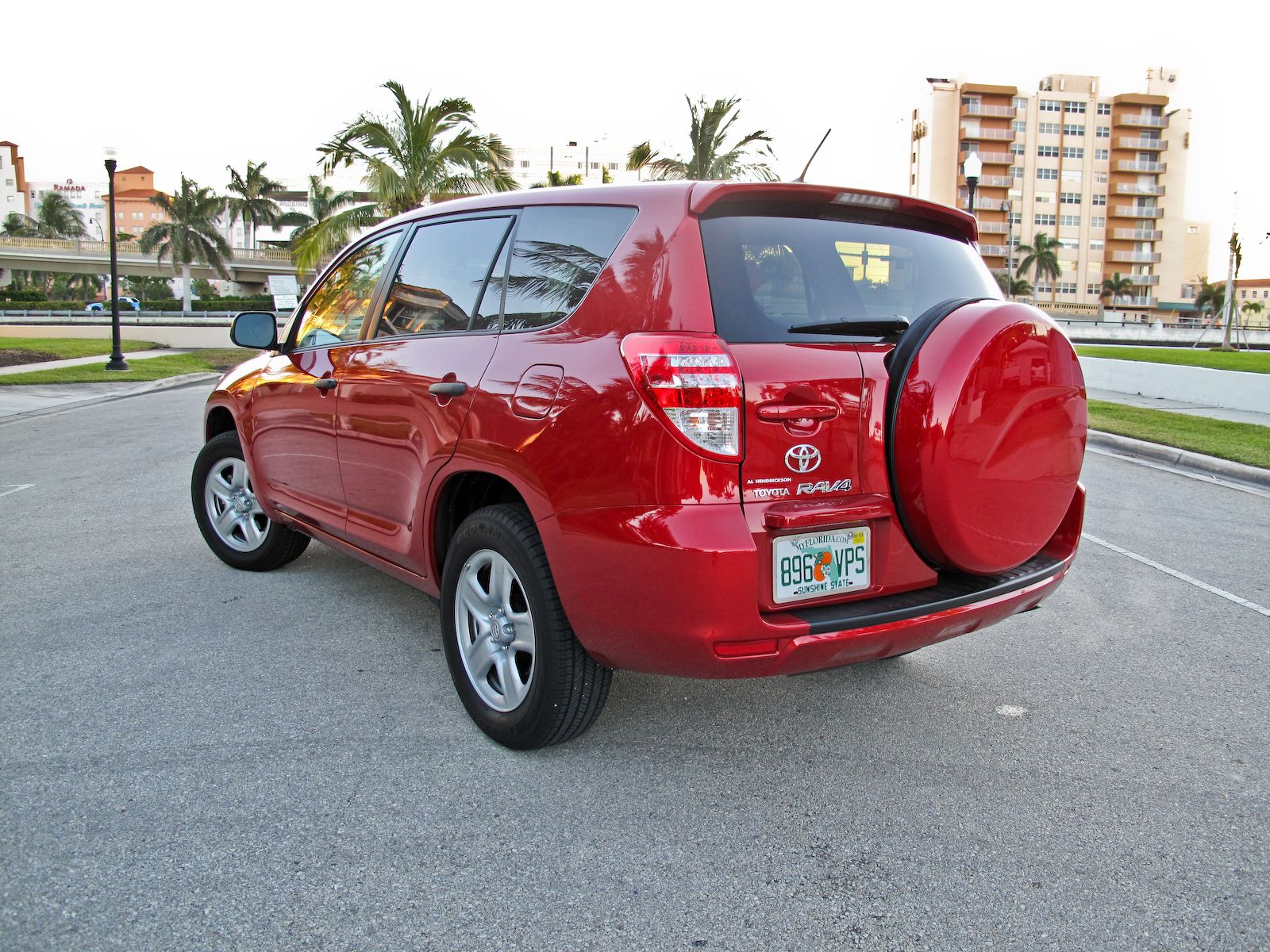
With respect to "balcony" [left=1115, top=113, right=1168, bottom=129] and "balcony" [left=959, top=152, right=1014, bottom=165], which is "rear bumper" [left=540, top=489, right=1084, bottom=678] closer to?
"balcony" [left=959, top=152, right=1014, bottom=165]

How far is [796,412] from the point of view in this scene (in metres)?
2.60

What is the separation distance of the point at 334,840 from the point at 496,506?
3.52 ft

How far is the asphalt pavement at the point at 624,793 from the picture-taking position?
2.30 meters

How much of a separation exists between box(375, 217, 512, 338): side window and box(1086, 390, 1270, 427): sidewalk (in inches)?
499

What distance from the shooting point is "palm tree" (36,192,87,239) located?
103m

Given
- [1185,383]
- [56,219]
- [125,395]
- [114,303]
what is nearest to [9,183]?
[56,219]

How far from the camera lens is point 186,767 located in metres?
3.00

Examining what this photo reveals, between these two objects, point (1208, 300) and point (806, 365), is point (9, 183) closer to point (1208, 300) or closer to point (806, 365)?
point (1208, 300)

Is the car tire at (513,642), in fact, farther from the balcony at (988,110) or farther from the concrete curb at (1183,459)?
the balcony at (988,110)

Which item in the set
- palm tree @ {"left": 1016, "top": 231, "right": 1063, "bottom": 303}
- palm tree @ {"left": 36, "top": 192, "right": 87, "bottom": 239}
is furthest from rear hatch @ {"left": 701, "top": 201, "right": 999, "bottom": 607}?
palm tree @ {"left": 36, "top": 192, "right": 87, "bottom": 239}

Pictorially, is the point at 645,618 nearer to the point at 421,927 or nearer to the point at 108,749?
the point at 421,927

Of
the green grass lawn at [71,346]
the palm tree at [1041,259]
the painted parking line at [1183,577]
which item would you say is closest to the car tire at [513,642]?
the painted parking line at [1183,577]

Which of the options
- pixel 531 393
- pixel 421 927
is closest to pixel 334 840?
pixel 421 927

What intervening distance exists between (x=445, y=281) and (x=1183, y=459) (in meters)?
9.13
